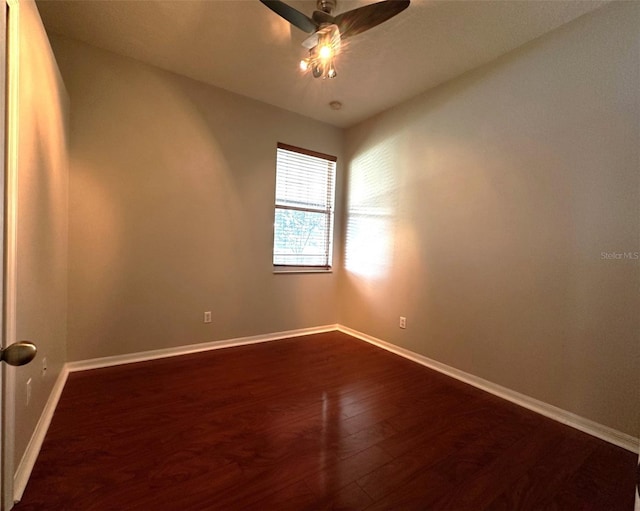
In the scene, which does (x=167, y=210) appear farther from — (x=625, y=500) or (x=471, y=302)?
(x=625, y=500)

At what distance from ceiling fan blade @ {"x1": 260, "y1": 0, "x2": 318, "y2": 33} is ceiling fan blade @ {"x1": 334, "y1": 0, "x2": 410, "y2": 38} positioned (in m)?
0.16

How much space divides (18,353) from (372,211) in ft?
10.5

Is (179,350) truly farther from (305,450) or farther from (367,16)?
(367,16)

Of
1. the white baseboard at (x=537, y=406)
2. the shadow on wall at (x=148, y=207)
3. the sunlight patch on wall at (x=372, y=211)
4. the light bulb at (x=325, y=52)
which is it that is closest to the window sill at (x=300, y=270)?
the sunlight patch on wall at (x=372, y=211)

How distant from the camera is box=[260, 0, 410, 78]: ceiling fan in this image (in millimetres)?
1614

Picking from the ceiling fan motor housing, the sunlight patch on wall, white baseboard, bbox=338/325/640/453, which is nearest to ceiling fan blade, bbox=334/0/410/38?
the ceiling fan motor housing

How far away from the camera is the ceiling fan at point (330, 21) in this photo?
1.61 meters

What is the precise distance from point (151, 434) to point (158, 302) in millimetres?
1369

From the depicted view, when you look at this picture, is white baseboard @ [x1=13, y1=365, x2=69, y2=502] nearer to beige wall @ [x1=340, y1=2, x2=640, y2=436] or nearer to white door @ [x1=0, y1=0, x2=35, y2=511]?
white door @ [x1=0, y1=0, x2=35, y2=511]

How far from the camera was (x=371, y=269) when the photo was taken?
354cm

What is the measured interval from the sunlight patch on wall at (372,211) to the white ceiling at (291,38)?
0.72 metres

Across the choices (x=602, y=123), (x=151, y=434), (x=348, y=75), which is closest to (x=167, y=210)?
(x=151, y=434)

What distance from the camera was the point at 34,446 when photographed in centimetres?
155

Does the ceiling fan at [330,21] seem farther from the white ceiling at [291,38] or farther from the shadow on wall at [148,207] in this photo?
the shadow on wall at [148,207]
